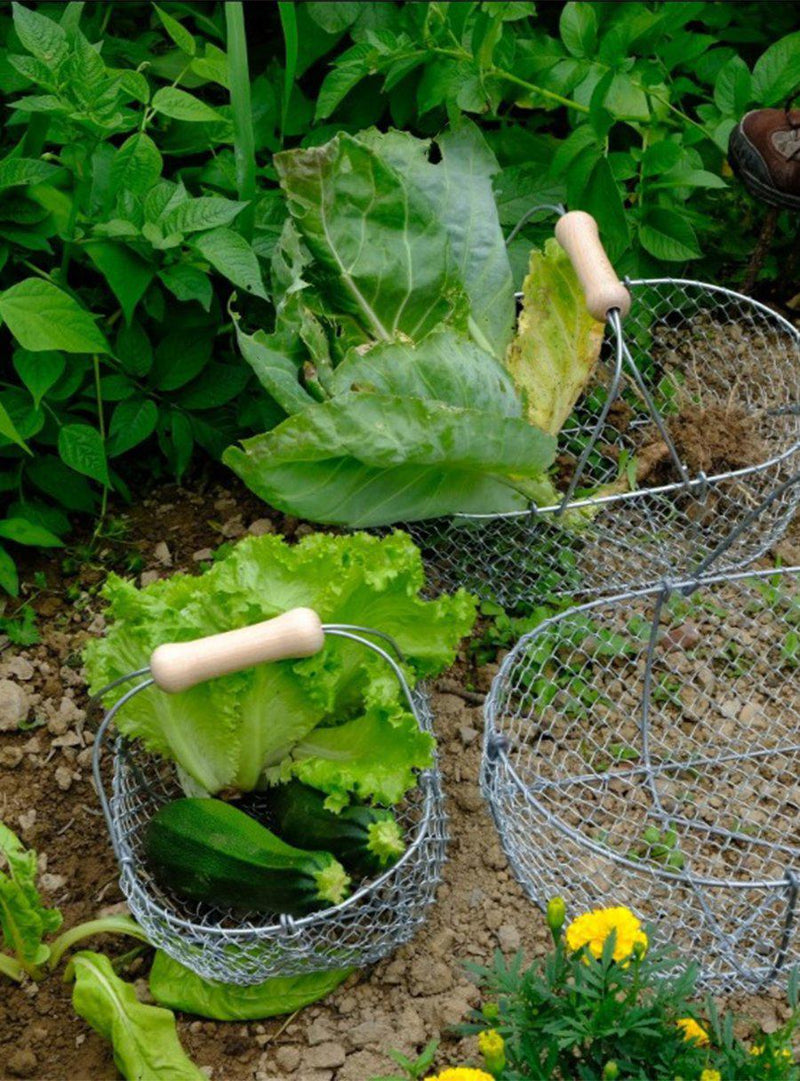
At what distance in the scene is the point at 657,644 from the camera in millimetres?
3084

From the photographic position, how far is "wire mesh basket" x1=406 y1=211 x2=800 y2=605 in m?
3.04

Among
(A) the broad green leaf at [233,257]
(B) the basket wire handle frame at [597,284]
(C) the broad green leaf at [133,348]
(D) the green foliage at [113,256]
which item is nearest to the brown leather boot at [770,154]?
(B) the basket wire handle frame at [597,284]

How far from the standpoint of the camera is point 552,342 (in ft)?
10.1

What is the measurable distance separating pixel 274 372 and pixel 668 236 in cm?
113

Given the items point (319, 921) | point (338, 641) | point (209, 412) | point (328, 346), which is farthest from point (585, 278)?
point (319, 921)

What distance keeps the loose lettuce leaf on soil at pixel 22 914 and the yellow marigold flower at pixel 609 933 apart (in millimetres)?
907

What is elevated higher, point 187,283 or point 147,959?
point 187,283

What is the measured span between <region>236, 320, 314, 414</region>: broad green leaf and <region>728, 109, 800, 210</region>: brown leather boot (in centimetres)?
127

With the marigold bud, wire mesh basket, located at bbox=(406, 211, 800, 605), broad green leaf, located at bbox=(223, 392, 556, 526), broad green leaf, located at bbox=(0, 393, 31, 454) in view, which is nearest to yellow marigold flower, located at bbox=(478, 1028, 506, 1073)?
the marigold bud

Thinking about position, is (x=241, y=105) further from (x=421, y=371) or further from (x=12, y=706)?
(x=12, y=706)

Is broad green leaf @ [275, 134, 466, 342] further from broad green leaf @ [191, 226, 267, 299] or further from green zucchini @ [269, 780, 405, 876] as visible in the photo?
green zucchini @ [269, 780, 405, 876]

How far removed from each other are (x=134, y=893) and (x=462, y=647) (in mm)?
940

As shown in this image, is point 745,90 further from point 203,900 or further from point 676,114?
point 203,900

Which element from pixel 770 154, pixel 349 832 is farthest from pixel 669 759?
pixel 770 154
